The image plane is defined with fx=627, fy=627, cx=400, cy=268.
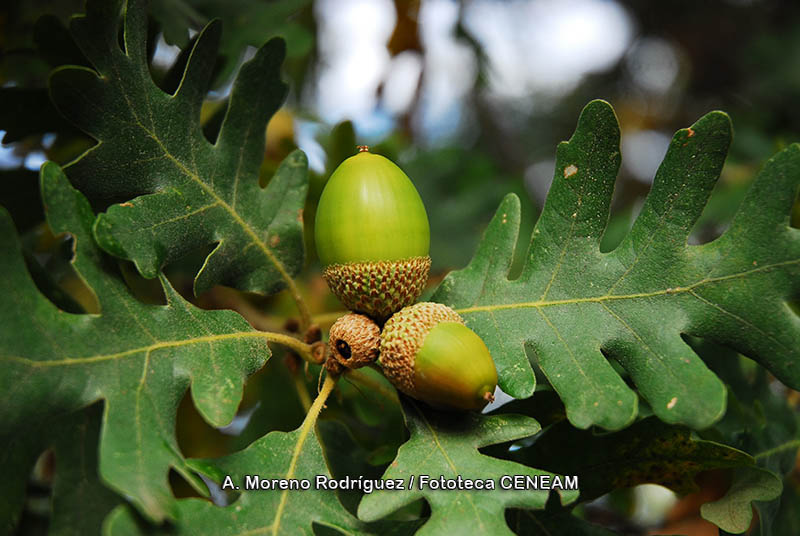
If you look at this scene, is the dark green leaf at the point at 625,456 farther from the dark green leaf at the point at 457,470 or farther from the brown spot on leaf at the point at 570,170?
the brown spot on leaf at the point at 570,170

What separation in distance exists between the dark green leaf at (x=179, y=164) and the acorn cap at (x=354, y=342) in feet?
0.59

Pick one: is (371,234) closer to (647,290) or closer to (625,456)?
(647,290)

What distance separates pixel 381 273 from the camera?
830mm

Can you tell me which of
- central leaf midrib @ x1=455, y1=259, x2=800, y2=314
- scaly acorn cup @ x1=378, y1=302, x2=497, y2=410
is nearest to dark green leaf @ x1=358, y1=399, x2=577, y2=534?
scaly acorn cup @ x1=378, y1=302, x2=497, y2=410

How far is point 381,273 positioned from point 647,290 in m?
0.35

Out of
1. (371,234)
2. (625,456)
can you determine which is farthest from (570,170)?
(625,456)

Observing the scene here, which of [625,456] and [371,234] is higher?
[371,234]

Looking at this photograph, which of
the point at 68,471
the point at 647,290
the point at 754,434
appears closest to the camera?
the point at 68,471

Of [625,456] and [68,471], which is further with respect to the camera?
[625,456]

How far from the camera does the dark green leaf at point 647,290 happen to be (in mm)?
754

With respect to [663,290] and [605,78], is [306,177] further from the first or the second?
[605,78]

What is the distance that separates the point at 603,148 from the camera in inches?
32.9

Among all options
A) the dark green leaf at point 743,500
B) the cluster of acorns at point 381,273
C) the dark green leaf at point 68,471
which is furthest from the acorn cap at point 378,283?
the dark green leaf at point 743,500

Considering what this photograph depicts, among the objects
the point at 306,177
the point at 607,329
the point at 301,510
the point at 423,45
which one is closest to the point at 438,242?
the point at 423,45
